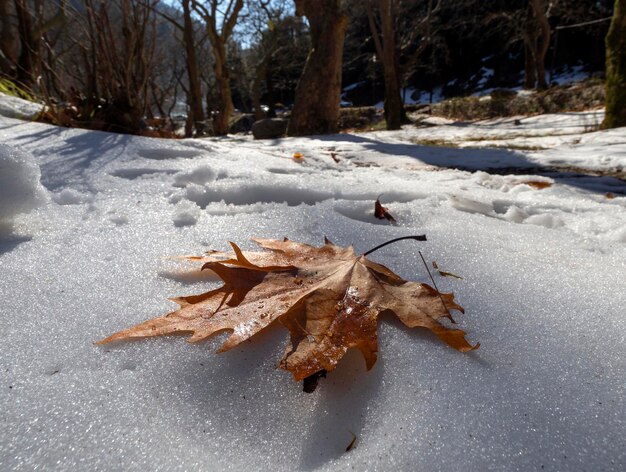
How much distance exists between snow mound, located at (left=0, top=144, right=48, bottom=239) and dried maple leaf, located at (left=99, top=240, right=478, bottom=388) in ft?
1.80

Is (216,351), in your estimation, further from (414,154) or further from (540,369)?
(414,154)

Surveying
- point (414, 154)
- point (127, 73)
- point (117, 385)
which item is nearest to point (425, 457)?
point (117, 385)

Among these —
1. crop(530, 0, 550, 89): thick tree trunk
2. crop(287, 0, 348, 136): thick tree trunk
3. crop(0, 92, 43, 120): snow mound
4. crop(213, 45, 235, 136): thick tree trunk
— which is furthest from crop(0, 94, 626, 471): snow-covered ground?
crop(530, 0, 550, 89): thick tree trunk

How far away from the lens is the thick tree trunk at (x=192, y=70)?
9953 mm

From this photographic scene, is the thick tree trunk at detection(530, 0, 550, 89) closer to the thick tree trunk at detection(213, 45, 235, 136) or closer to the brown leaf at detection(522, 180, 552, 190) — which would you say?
the thick tree trunk at detection(213, 45, 235, 136)

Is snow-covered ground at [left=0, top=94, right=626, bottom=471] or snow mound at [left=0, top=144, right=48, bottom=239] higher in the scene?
snow mound at [left=0, top=144, right=48, bottom=239]

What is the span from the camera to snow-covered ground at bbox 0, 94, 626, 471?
46cm

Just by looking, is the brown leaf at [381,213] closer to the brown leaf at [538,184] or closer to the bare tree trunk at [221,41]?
the brown leaf at [538,184]

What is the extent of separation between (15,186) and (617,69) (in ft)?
16.4

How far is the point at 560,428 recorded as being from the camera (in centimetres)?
48

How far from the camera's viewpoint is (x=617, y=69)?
393 centimetres

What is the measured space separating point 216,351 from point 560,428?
464mm

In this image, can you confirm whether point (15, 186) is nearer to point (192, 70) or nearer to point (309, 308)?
point (309, 308)

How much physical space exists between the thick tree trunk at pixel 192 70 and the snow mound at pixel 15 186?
10533mm
